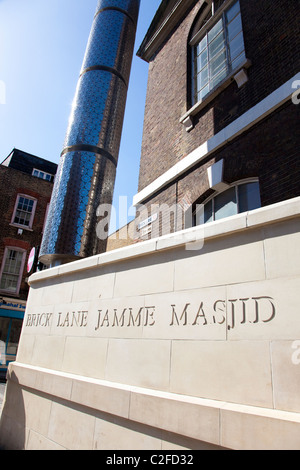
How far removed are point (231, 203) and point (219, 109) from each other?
220 centimetres

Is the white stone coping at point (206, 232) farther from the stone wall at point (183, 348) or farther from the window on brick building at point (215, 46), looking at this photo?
the window on brick building at point (215, 46)

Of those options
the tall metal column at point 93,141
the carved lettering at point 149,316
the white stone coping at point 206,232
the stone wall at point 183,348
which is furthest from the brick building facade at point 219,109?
the carved lettering at point 149,316

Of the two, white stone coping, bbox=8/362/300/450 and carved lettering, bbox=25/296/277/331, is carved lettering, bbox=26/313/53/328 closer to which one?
carved lettering, bbox=25/296/277/331

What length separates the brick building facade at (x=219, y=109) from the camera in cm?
498

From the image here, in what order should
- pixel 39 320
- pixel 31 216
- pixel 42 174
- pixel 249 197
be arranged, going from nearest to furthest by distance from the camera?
pixel 39 320 < pixel 249 197 < pixel 31 216 < pixel 42 174

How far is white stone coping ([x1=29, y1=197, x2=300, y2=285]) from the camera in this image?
7.83 feet

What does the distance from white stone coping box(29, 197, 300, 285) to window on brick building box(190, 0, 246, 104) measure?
4.80m

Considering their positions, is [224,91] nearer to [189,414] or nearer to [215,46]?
[215,46]

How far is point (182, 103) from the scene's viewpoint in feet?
25.9

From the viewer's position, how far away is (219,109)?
21.2 ft

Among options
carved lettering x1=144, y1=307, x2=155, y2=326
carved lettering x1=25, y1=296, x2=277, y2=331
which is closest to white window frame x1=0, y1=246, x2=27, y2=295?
carved lettering x1=25, y1=296, x2=277, y2=331

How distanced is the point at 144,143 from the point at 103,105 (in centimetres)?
170

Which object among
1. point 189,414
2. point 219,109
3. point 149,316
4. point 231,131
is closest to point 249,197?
point 231,131

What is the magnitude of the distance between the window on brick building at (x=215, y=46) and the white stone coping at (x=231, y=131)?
1327mm
